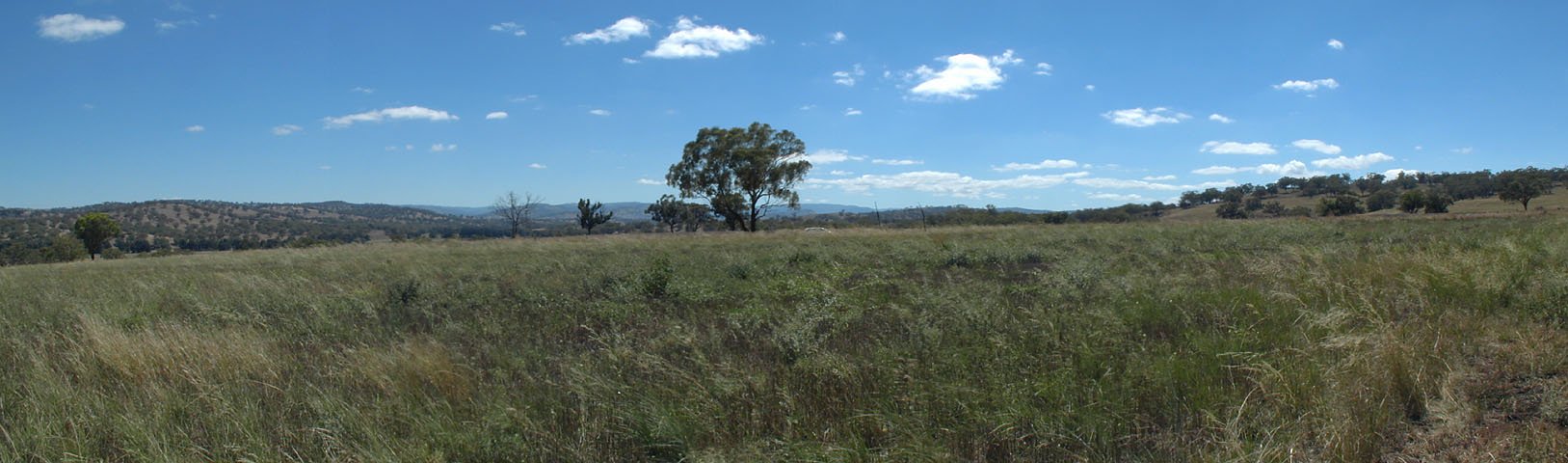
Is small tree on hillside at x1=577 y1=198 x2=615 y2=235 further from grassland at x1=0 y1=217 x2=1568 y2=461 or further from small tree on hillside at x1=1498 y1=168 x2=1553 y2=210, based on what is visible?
small tree on hillside at x1=1498 y1=168 x2=1553 y2=210

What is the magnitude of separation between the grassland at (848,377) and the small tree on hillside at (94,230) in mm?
71916

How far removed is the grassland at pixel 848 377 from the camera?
12.0 feet

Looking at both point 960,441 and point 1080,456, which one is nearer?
point 1080,456

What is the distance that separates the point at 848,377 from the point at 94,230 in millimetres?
80886

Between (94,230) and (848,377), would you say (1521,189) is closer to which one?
(848,377)

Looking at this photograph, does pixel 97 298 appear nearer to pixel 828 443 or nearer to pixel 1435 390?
pixel 828 443

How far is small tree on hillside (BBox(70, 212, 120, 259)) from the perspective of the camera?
6000 cm

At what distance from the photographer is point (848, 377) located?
4.59 metres

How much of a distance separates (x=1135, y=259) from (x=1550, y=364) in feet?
29.3

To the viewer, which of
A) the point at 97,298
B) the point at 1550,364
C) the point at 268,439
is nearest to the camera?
the point at 268,439

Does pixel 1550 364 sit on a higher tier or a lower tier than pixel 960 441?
higher

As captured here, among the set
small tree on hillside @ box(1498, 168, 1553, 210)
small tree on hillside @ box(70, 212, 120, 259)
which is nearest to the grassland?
small tree on hillside @ box(1498, 168, 1553, 210)

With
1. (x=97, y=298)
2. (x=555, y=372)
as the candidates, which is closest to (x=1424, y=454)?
(x=555, y=372)

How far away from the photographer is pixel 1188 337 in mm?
5238
